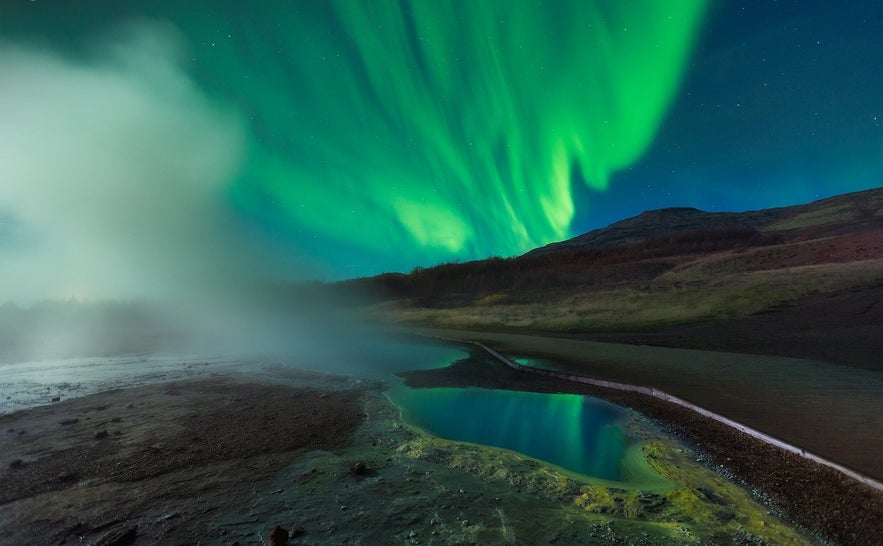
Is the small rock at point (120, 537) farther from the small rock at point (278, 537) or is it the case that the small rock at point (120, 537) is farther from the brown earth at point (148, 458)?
the small rock at point (278, 537)

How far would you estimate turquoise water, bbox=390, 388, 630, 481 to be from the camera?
940 centimetres

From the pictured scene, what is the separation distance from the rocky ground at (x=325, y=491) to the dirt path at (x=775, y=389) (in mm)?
2410

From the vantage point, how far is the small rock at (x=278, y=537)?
5613mm

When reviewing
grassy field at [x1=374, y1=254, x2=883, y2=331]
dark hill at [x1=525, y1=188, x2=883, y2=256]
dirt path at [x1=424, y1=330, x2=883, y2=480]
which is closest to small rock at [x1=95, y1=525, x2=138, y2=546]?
dirt path at [x1=424, y1=330, x2=883, y2=480]

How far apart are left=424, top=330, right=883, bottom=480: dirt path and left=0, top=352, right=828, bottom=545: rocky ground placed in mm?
2410

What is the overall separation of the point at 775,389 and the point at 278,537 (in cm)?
1478


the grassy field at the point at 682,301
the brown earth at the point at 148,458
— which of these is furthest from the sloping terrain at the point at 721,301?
the brown earth at the point at 148,458

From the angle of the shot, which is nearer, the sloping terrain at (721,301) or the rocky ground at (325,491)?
the rocky ground at (325,491)

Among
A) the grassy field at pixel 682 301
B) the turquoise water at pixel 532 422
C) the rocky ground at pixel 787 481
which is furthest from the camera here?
the grassy field at pixel 682 301

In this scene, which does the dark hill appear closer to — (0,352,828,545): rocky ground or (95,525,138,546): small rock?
(0,352,828,545): rocky ground

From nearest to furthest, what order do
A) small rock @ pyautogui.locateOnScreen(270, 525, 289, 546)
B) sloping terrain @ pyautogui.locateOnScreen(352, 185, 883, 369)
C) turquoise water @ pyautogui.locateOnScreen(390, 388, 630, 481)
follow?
small rock @ pyautogui.locateOnScreen(270, 525, 289, 546), turquoise water @ pyautogui.locateOnScreen(390, 388, 630, 481), sloping terrain @ pyautogui.locateOnScreen(352, 185, 883, 369)

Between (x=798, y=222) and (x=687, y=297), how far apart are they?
106990 millimetres

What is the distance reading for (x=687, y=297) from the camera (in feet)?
125

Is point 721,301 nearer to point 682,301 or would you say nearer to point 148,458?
point 682,301
